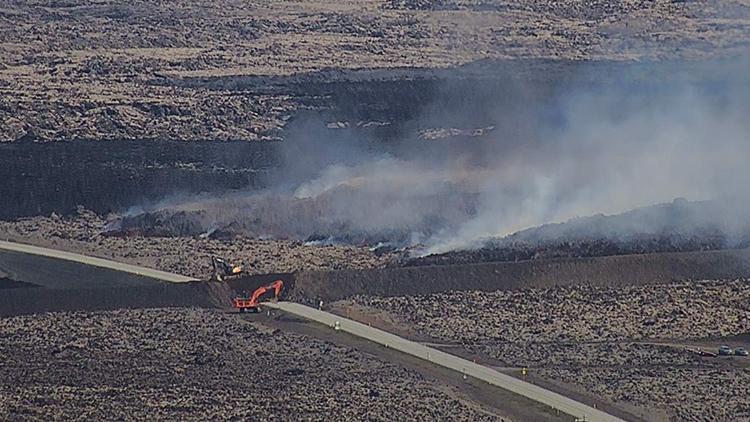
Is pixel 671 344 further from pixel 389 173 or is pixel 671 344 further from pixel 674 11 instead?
pixel 674 11

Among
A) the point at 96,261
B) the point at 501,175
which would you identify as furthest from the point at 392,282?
the point at 501,175

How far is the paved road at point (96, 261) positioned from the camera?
76812 millimetres

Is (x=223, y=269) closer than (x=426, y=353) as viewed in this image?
No

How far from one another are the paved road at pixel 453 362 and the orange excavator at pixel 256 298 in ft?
1.96

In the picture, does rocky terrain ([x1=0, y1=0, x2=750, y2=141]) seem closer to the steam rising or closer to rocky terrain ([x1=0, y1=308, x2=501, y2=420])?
the steam rising

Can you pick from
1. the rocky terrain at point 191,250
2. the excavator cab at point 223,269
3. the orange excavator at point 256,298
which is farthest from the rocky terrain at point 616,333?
the rocky terrain at point 191,250

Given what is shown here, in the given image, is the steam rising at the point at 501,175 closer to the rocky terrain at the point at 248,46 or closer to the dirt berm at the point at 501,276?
the dirt berm at the point at 501,276

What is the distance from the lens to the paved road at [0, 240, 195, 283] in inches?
3024

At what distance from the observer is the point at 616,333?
221 ft

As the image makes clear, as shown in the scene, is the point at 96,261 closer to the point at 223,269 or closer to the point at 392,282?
the point at 223,269

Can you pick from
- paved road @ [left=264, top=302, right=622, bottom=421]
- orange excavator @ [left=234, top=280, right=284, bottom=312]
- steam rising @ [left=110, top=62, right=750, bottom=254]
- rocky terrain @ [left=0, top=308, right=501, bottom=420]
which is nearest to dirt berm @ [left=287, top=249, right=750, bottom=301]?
orange excavator @ [left=234, top=280, right=284, bottom=312]

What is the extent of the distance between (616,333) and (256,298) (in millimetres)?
16113

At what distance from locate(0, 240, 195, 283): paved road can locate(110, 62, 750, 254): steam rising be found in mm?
6083

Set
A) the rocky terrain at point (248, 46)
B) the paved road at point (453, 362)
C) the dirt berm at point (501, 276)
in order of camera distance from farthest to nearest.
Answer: the rocky terrain at point (248, 46), the dirt berm at point (501, 276), the paved road at point (453, 362)
